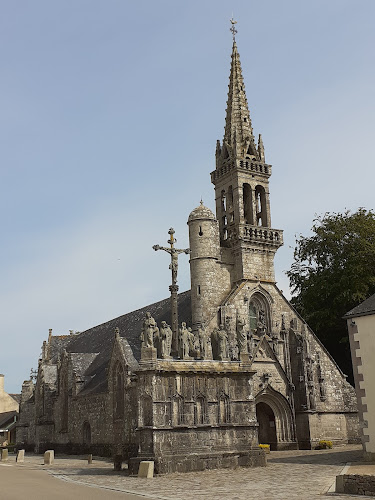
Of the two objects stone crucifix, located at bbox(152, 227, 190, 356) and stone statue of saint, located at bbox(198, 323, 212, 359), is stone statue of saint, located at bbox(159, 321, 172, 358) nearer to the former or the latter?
stone crucifix, located at bbox(152, 227, 190, 356)

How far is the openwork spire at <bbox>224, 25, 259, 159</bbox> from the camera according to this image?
3778cm

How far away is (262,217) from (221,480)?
75.7 feet

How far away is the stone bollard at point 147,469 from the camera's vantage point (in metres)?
17.9

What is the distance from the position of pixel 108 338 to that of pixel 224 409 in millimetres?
23375

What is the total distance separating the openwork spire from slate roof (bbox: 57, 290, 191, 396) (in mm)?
10169

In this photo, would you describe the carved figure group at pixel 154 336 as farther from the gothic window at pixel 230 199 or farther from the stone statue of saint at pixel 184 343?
the gothic window at pixel 230 199

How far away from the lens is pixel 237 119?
39.0 meters

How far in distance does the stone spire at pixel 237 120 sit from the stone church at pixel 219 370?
0.08 m

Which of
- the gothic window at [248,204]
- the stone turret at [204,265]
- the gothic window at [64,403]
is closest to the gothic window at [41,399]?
the gothic window at [64,403]

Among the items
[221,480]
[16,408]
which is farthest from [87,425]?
[16,408]

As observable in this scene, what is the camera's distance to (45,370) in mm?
43406

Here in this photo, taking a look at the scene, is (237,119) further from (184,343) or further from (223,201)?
(184,343)

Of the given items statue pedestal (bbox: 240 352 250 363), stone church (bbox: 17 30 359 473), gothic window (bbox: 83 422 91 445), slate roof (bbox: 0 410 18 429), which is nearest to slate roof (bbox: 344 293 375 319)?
statue pedestal (bbox: 240 352 250 363)

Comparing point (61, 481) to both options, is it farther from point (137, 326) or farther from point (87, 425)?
point (137, 326)
